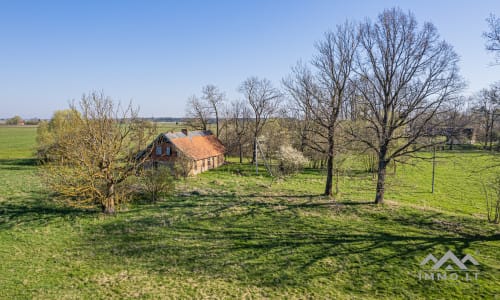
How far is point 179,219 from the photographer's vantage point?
1488 cm

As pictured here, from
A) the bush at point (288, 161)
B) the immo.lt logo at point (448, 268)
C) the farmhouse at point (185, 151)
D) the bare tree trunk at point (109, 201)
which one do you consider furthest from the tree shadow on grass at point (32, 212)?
the bush at point (288, 161)

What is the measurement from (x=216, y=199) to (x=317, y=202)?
266 inches

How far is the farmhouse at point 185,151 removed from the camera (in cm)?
2955

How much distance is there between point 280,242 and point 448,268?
636 cm

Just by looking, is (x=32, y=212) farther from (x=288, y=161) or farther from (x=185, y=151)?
(x=288, y=161)

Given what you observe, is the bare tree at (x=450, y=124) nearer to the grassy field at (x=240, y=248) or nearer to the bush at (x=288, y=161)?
the grassy field at (x=240, y=248)

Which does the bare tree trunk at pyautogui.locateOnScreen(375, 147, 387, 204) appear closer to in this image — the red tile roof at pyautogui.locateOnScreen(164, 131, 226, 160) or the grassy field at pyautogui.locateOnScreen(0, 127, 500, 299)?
the grassy field at pyautogui.locateOnScreen(0, 127, 500, 299)

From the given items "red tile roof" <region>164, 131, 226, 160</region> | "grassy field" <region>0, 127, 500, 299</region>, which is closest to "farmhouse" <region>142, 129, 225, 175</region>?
"red tile roof" <region>164, 131, 226, 160</region>

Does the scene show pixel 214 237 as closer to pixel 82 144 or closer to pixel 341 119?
pixel 82 144

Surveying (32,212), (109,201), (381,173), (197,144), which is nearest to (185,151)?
(197,144)

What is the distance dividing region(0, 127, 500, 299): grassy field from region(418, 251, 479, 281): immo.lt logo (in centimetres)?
22

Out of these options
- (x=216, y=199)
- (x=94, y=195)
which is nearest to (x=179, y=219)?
(x=216, y=199)

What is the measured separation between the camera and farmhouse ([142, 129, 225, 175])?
96.9 ft

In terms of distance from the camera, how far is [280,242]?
12.2m
